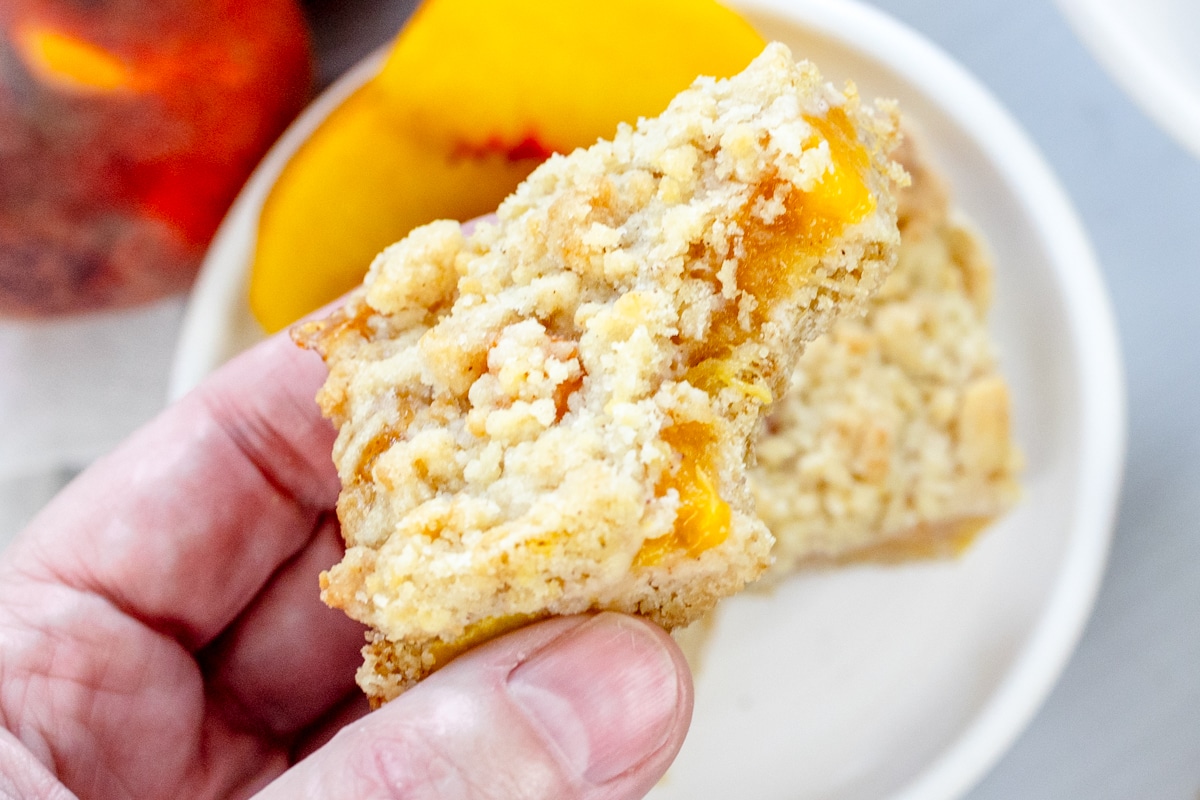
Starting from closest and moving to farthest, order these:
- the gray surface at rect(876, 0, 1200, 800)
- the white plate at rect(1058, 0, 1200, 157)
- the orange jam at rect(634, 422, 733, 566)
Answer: the orange jam at rect(634, 422, 733, 566) < the white plate at rect(1058, 0, 1200, 157) < the gray surface at rect(876, 0, 1200, 800)

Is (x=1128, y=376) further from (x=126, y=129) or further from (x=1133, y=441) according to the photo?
(x=126, y=129)

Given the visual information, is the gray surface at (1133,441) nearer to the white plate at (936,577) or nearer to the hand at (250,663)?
the white plate at (936,577)

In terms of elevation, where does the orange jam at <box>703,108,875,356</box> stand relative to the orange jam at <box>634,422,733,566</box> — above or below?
above

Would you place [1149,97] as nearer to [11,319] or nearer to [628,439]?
[628,439]

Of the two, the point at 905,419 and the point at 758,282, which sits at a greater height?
the point at 758,282

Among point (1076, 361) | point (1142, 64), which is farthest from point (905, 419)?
point (1142, 64)

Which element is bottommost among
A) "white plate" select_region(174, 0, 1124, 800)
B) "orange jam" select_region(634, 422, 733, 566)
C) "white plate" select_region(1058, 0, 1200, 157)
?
"white plate" select_region(174, 0, 1124, 800)

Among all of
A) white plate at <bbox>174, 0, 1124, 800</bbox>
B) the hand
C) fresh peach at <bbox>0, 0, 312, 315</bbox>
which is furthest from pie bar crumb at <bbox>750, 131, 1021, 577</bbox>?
fresh peach at <bbox>0, 0, 312, 315</bbox>

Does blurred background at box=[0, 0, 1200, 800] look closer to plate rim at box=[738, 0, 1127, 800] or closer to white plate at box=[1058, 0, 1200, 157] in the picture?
plate rim at box=[738, 0, 1127, 800]

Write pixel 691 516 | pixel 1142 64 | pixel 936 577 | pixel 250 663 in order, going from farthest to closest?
1. pixel 936 577
2. pixel 250 663
3. pixel 1142 64
4. pixel 691 516

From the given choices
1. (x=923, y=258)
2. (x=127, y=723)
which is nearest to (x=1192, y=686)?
(x=923, y=258)
